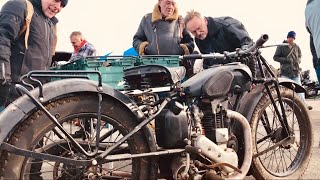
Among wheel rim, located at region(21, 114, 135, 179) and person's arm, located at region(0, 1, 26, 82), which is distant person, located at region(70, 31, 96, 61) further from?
wheel rim, located at region(21, 114, 135, 179)

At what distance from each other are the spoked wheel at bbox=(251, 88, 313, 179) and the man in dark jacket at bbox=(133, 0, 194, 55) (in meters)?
1.74

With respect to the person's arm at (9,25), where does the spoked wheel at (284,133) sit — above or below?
below

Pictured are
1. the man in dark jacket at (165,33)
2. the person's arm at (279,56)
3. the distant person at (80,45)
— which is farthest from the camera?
the person's arm at (279,56)

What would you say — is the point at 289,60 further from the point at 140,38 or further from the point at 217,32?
the point at 217,32

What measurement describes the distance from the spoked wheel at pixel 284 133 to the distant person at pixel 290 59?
22.0 ft

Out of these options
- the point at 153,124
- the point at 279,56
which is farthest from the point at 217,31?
the point at 279,56

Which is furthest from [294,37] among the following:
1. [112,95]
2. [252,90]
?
[112,95]

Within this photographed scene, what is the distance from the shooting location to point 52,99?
2.47 m

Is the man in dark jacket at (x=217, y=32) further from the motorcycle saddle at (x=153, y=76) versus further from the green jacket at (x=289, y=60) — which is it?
the green jacket at (x=289, y=60)

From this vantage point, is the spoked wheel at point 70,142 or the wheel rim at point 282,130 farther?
the wheel rim at point 282,130

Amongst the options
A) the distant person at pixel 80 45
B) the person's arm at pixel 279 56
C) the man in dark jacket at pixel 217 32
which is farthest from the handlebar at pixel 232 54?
the person's arm at pixel 279 56

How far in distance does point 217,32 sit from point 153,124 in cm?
205

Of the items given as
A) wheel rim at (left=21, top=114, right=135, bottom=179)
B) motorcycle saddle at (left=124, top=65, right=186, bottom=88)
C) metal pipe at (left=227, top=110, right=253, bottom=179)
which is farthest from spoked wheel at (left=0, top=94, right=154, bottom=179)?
metal pipe at (left=227, top=110, right=253, bottom=179)

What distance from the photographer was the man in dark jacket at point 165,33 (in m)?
5.30
